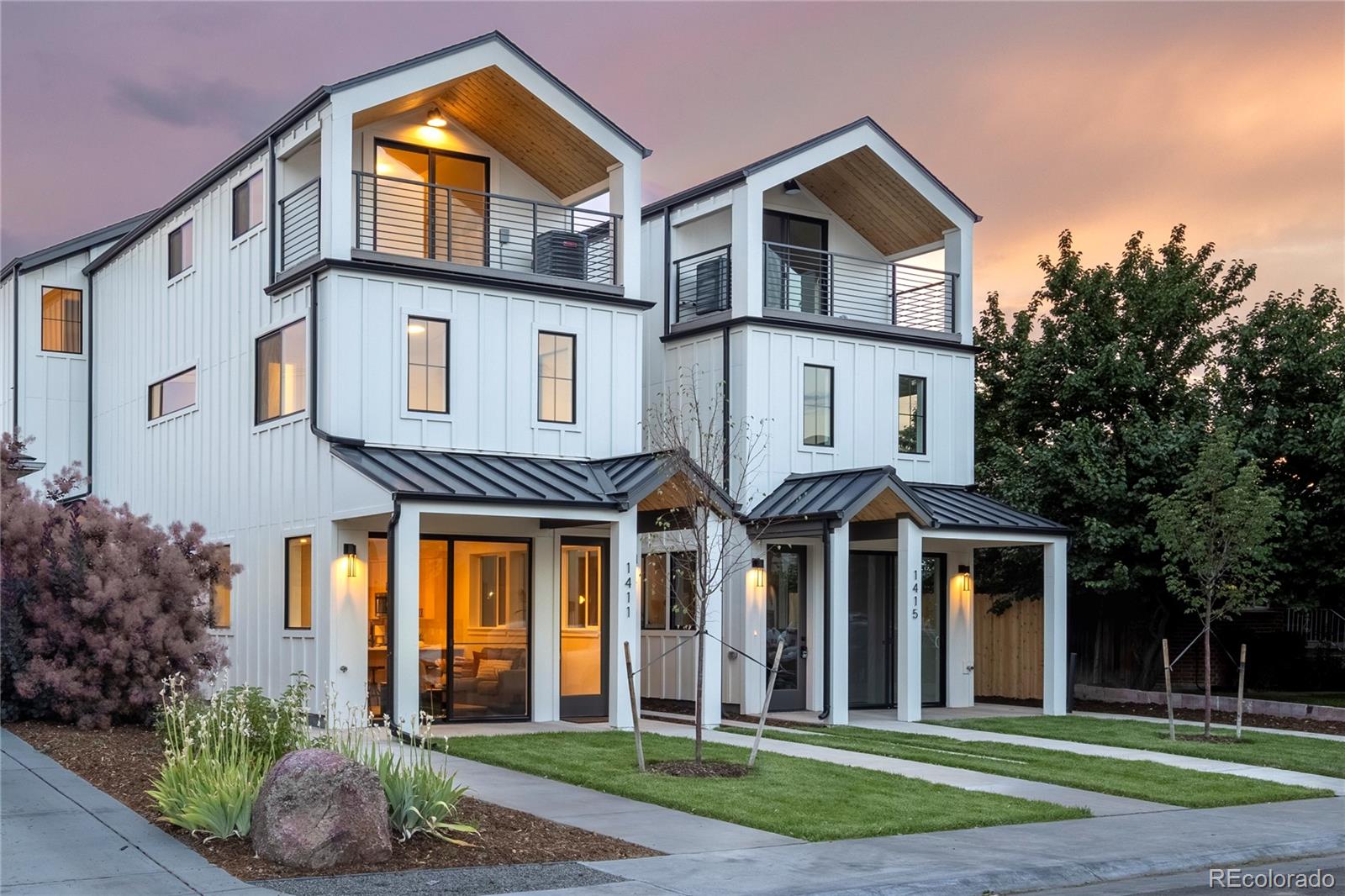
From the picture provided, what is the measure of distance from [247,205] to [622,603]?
8.93 meters

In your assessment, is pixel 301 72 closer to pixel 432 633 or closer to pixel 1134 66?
pixel 432 633

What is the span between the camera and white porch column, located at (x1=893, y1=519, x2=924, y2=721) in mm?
21047

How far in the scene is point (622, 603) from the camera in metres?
18.5

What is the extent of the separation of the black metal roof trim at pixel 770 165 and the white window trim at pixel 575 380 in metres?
4.06

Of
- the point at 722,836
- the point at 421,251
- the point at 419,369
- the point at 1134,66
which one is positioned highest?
the point at 1134,66

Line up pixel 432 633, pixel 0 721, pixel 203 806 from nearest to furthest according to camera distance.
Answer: pixel 203 806 < pixel 0 721 < pixel 432 633

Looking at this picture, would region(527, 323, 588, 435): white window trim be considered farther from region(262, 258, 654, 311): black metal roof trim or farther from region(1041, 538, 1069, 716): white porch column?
region(1041, 538, 1069, 716): white porch column

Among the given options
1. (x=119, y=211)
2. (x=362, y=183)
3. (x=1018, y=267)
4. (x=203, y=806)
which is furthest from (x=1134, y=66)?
(x=119, y=211)

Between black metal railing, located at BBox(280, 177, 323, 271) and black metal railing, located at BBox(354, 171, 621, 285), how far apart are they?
0.61 metres

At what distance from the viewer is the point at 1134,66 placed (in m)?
19.4

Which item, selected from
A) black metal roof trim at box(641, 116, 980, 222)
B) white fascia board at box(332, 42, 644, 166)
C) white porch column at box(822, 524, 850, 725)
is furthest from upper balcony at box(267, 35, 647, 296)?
white porch column at box(822, 524, 850, 725)

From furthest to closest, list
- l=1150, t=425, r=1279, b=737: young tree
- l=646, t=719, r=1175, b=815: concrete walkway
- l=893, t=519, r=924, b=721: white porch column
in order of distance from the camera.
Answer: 1. l=893, t=519, r=924, b=721: white porch column
2. l=1150, t=425, r=1279, b=737: young tree
3. l=646, t=719, r=1175, b=815: concrete walkway

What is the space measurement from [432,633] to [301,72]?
434 inches

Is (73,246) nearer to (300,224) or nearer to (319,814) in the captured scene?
(300,224)
